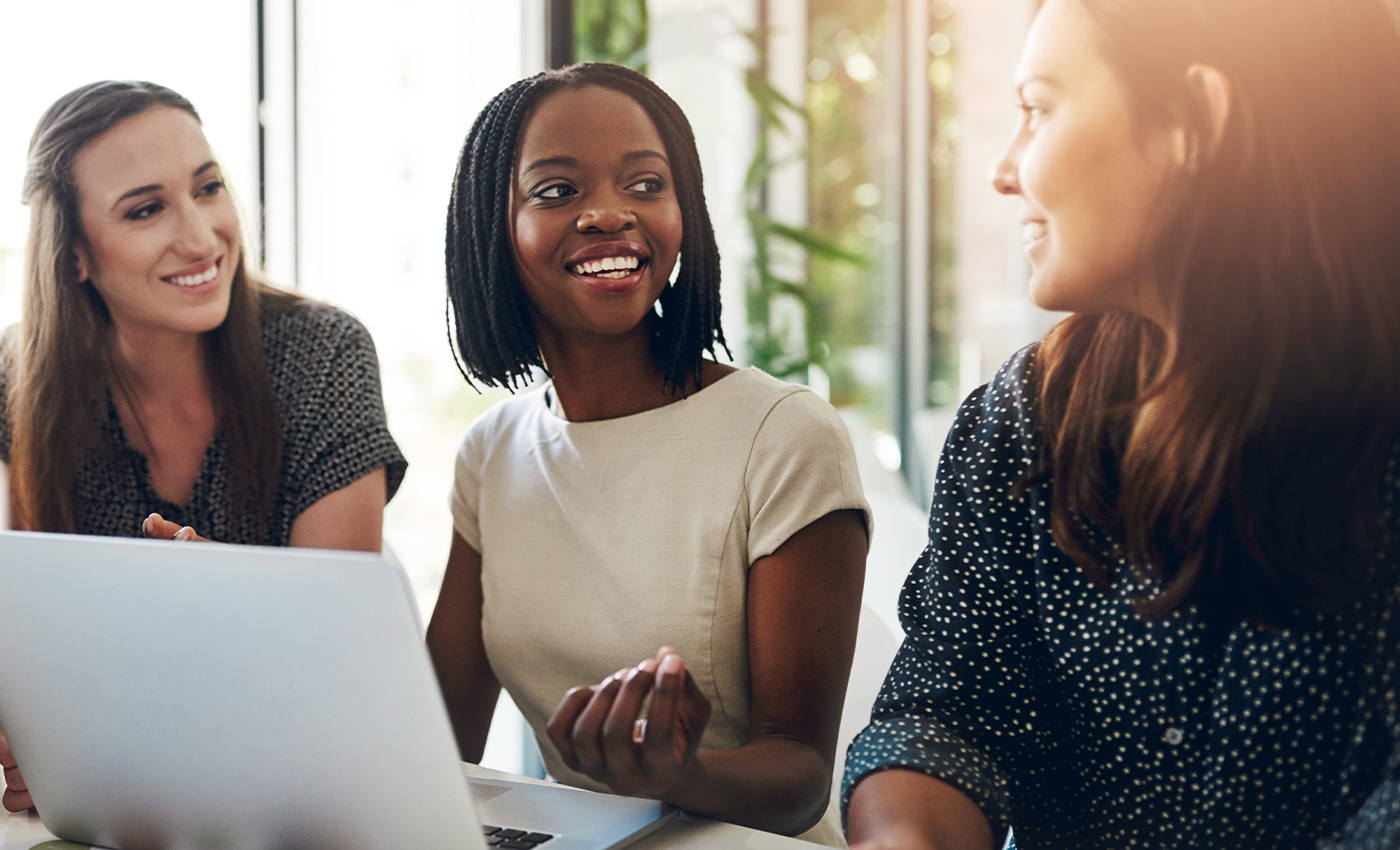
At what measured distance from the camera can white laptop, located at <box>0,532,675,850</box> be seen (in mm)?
679

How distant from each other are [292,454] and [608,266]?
53 centimetres

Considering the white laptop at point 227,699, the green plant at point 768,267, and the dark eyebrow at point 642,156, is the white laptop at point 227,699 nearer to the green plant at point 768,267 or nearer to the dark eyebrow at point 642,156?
the dark eyebrow at point 642,156

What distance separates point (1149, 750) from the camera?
911 mm

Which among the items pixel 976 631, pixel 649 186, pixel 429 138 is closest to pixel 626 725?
pixel 976 631

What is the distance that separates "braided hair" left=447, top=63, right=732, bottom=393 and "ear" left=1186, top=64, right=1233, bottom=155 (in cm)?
63

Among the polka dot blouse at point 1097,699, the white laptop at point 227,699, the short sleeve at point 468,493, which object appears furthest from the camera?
the short sleeve at point 468,493

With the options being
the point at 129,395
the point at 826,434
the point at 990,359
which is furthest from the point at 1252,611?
the point at 990,359

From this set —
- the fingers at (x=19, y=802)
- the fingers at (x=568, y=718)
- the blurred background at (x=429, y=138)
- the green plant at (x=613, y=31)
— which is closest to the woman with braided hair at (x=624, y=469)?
the blurred background at (x=429, y=138)

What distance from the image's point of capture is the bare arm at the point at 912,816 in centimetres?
84

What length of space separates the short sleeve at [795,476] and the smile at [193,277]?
748 mm

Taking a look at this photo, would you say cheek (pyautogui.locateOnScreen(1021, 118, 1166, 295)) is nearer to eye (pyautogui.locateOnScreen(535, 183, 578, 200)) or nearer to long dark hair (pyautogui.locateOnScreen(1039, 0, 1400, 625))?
long dark hair (pyautogui.locateOnScreen(1039, 0, 1400, 625))

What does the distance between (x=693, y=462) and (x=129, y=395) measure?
77 cm

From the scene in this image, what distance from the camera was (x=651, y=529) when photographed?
1.28 m

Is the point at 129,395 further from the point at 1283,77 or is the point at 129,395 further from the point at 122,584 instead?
the point at 1283,77
